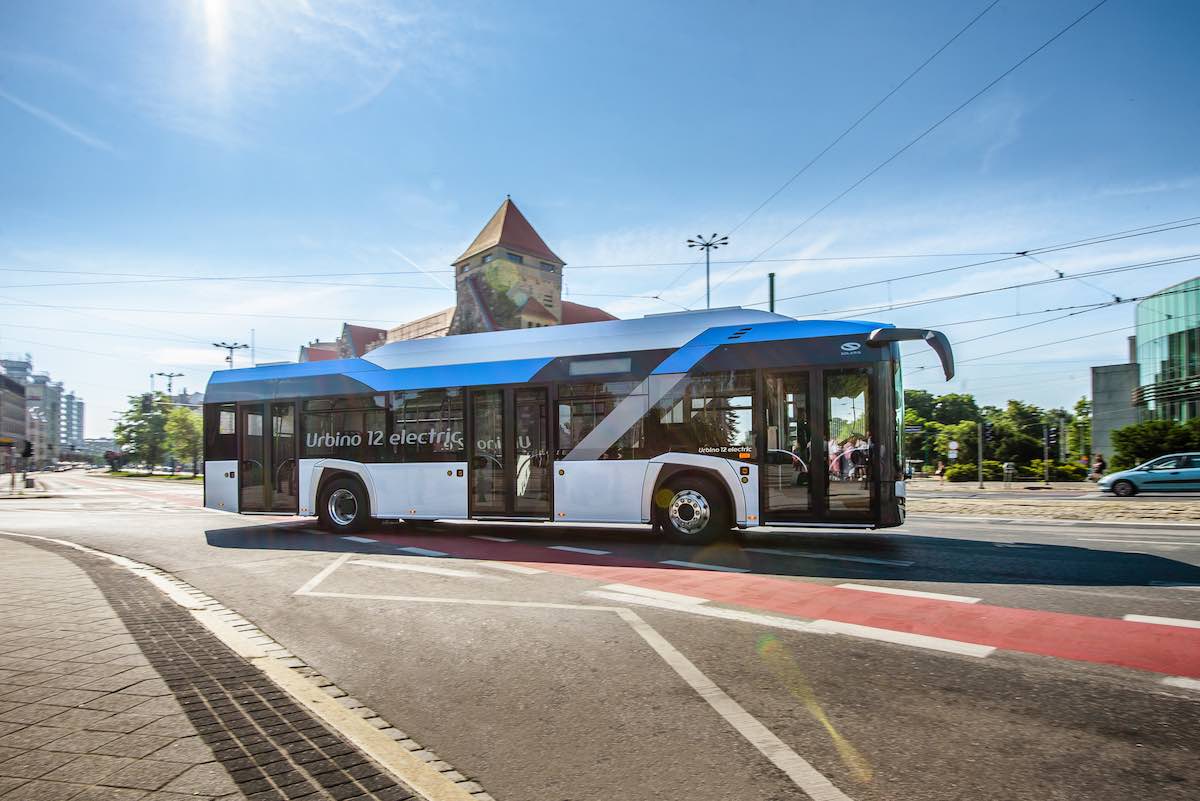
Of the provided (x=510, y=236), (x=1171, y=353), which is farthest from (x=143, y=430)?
(x=1171, y=353)

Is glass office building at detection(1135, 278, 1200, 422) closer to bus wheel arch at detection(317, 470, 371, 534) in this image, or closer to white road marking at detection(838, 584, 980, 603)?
white road marking at detection(838, 584, 980, 603)

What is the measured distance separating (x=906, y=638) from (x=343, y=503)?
401 inches

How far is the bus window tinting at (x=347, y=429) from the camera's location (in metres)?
12.3

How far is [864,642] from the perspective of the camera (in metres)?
4.85

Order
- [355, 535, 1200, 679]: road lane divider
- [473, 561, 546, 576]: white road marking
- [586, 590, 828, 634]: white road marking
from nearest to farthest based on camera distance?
[355, 535, 1200, 679]: road lane divider < [586, 590, 828, 634]: white road marking < [473, 561, 546, 576]: white road marking

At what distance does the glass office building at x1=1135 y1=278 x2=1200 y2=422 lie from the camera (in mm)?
42250

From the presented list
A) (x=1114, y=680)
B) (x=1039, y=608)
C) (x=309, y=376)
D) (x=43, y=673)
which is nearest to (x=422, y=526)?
(x=309, y=376)

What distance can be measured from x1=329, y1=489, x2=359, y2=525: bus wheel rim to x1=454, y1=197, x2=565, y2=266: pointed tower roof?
67.0 metres

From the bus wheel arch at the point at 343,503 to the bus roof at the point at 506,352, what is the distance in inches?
62.1

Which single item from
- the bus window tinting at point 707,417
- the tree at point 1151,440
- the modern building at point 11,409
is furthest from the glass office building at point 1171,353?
the modern building at point 11,409

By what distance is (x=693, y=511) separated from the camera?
995 centimetres

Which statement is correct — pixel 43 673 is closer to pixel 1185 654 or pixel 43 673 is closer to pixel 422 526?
pixel 1185 654

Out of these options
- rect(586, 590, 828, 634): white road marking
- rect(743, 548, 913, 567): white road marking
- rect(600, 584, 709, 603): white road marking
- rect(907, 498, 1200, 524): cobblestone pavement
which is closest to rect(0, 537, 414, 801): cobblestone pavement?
rect(586, 590, 828, 634): white road marking

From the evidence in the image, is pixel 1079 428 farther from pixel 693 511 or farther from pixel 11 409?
pixel 11 409
